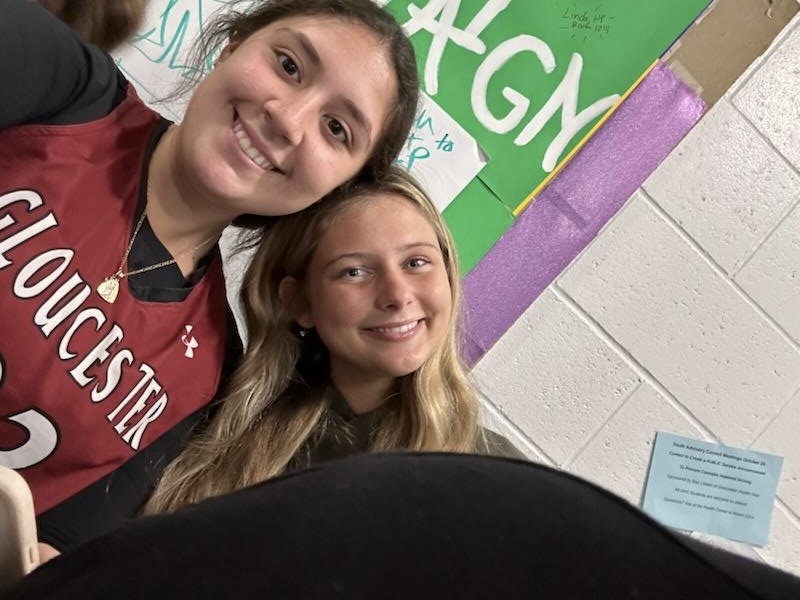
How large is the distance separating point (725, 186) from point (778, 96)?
0.16 metres

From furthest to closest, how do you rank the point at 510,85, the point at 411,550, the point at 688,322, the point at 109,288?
the point at 688,322
the point at 510,85
the point at 109,288
the point at 411,550

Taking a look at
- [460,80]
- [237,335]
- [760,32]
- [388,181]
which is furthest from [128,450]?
[760,32]

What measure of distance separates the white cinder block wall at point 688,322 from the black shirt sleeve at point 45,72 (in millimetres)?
697

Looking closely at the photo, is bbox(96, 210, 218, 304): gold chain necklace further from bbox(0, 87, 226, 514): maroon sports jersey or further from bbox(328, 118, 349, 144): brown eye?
bbox(328, 118, 349, 144): brown eye

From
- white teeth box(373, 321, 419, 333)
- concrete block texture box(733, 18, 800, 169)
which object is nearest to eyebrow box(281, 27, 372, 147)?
white teeth box(373, 321, 419, 333)

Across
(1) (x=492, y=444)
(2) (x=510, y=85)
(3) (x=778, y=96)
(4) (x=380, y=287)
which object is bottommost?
(1) (x=492, y=444)

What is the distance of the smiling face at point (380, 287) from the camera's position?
36.0 inches

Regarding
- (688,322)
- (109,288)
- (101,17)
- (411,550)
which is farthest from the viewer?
(688,322)

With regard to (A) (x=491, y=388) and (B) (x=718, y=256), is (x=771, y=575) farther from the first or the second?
(B) (x=718, y=256)

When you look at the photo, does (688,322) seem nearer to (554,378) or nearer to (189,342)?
(554,378)

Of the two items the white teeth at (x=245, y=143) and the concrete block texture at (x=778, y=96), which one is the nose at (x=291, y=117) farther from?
the concrete block texture at (x=778, y=96)

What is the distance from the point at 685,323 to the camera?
121 centimetres

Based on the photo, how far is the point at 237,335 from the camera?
977mm

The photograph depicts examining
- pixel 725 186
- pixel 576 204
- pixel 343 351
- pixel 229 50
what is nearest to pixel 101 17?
pixel 229 50
